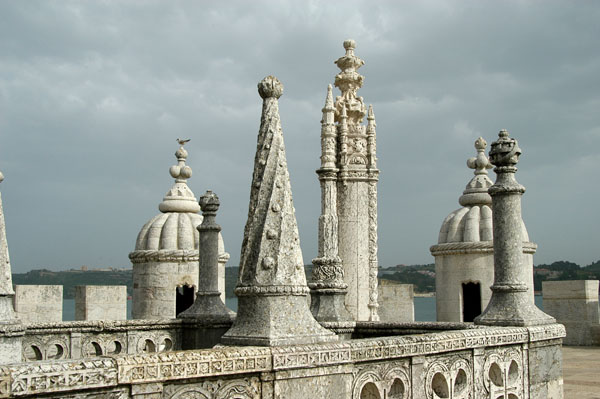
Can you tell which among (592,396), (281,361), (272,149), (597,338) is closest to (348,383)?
(281,361)

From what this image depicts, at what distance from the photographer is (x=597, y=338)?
19703 mm

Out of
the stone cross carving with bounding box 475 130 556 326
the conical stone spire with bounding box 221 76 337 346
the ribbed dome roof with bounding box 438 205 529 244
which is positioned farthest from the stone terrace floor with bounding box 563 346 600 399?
the conical stone spire with bounding box 221 76 337 346

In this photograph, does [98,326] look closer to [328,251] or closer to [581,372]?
[328,251]

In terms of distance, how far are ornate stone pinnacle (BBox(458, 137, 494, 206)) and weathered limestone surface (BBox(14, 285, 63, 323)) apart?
10.1 metres

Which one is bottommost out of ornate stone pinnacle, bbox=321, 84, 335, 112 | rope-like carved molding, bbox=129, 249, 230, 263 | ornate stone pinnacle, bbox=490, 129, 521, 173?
rope-like carved molding, bbox=129, 249, 230, 263

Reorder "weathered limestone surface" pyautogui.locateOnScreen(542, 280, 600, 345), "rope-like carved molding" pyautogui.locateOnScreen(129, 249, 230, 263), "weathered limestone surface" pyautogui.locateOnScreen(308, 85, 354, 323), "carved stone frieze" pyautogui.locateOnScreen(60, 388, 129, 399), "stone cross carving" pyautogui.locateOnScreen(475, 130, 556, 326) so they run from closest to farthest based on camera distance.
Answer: "carved stone frieze" pyautogui.locateOnScreen(60, 388, 129, 399) → "stone cross carving" pyautogui.locateOnScreen(475, 130, 556, 326) → "weathered limestone surface" pyautogui.locateOnScreen(308, 85, 354, 323) → "rope-like carved molding" pyautogui.locateOnScreen(129, 249, 230, 263) → "weathered limestone surface" pyautogui.locateOnScreen(542, 280, 600, 345)

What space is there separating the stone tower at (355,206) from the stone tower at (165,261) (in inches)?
167

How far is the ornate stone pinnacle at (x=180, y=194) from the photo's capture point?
58.7 ft

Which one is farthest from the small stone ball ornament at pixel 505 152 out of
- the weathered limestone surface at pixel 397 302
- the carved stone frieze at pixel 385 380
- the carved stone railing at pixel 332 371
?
the weathered limestone surface at pixel 397 302

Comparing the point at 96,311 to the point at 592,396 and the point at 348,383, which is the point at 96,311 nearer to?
the point at 592,396

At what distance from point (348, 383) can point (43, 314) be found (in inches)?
473

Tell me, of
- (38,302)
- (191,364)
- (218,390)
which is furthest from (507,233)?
(38,302)

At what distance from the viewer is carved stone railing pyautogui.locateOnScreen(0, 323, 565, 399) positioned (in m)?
4.27

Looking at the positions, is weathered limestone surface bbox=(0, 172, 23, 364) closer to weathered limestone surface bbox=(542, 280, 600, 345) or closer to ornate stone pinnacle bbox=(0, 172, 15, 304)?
ornate stone pinnacle bbox=(0, 172, 15, 304)
